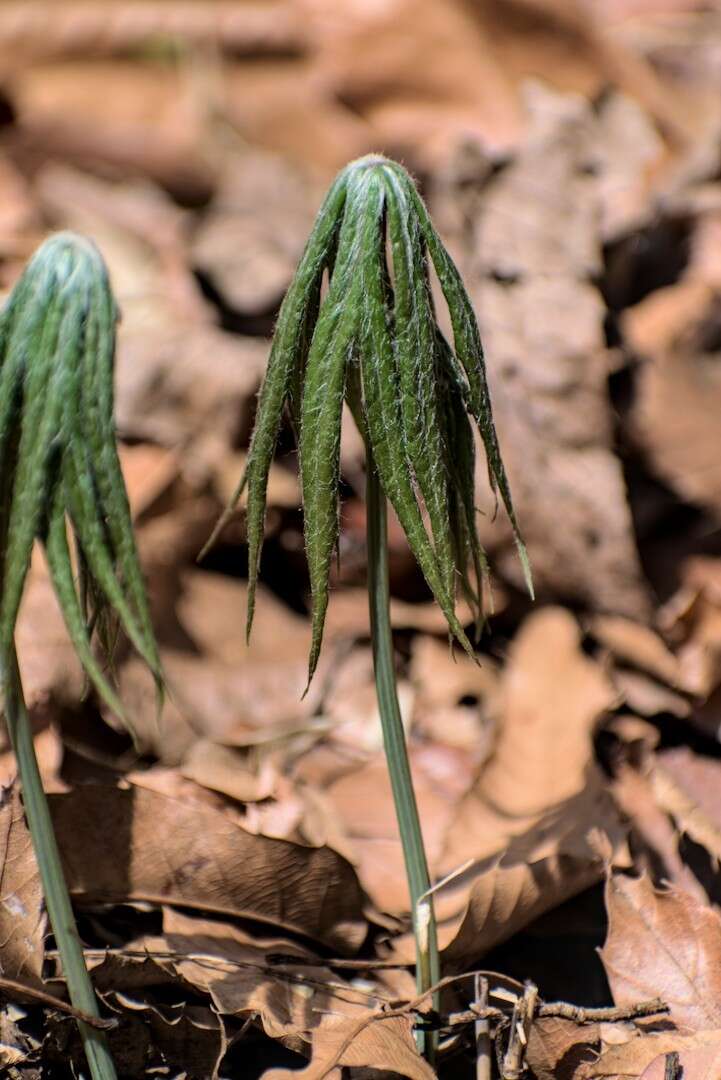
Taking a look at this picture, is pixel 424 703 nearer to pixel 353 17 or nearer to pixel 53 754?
pixel 53 754

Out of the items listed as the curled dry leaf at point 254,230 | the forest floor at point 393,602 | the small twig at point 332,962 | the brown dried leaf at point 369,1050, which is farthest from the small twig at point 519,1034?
the curled dry leaf at point 254,230

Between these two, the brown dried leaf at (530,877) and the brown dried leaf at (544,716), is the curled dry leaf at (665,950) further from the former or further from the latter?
the brown dried leaf at (544,716)

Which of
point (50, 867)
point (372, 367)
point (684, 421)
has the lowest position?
point (50, 867)

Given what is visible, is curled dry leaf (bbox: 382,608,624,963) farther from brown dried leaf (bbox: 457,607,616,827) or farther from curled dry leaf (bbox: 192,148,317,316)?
curled dry leaf (bbox: 192,148,317,316)

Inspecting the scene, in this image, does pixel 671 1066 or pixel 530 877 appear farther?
pixel 530 877

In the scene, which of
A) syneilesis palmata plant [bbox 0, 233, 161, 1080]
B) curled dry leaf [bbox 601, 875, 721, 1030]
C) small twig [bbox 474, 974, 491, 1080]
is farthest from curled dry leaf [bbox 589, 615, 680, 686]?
syneilesis palmata plant [bbox 0, 233, 161, 1080]

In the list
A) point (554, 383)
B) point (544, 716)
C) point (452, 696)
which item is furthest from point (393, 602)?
point (554, 383)

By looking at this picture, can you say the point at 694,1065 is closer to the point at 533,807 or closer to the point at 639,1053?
the point at 639,1053

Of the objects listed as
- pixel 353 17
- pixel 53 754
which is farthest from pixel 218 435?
pixel 353 17
